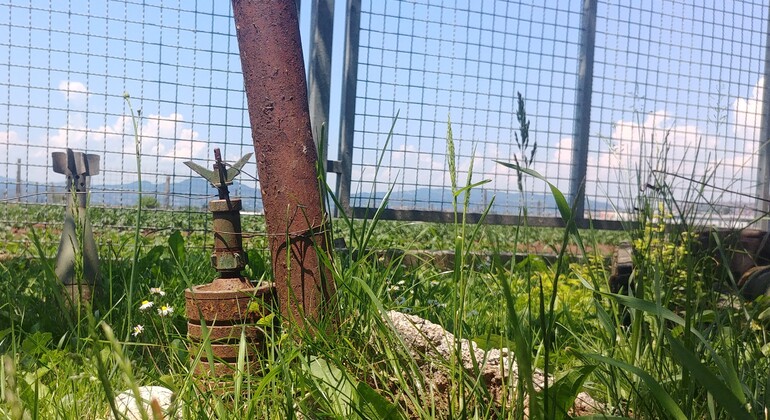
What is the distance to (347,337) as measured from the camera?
1.51m

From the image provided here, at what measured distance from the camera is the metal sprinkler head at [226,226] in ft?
6.01

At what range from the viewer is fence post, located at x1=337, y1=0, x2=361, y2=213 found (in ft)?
14.4

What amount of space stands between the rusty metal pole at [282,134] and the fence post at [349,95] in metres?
2.53

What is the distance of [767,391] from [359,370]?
83 centimetres

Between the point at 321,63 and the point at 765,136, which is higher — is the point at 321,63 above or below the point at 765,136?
above

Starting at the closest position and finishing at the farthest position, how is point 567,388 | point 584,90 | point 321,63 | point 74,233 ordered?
point 567,388 < point 74,233 < point 321,63 < point 584,90

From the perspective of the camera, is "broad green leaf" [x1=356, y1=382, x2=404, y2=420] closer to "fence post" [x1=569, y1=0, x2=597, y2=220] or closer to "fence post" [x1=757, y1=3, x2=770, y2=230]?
"fence post" [x1=569, y1=0, x2=597, y2=220]


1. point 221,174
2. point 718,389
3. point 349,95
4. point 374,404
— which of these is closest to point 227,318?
point 221,174

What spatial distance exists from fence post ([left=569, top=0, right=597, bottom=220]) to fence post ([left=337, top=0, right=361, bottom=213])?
184cm

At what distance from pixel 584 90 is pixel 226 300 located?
13.5 feet

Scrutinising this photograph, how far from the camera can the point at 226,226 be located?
184 centimetres

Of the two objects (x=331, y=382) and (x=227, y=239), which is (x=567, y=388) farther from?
(x=227, y=239)

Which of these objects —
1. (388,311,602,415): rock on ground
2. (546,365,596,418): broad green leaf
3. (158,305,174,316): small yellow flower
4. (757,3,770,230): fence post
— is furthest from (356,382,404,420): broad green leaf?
(757,3,770,230): fence post

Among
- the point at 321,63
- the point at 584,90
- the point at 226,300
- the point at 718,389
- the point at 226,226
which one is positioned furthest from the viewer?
the point at 584,90
